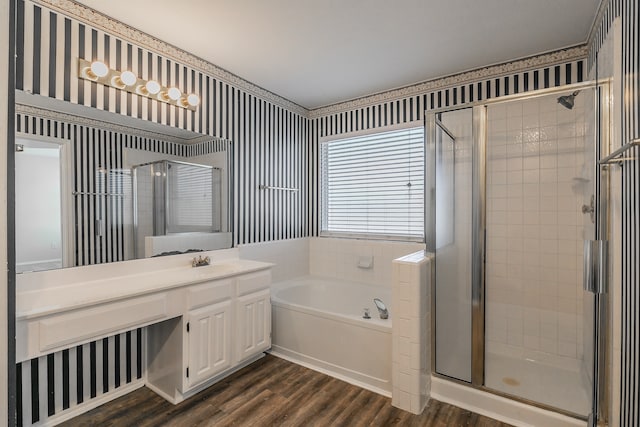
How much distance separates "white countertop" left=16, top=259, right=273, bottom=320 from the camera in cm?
158

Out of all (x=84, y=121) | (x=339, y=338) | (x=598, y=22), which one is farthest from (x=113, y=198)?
(x=598, y=22)

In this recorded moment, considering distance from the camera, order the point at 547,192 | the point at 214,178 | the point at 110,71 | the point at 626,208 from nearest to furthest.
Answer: the point at 626,208
the point at 110,71
the point at 547,192
the point at 214,178

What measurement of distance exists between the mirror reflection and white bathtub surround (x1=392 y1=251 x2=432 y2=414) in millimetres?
1673

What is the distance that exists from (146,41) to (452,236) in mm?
2709

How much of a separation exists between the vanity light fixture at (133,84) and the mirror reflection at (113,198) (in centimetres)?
32

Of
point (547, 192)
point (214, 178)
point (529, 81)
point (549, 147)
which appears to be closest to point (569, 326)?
point (547, 192)

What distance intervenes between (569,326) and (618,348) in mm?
1142

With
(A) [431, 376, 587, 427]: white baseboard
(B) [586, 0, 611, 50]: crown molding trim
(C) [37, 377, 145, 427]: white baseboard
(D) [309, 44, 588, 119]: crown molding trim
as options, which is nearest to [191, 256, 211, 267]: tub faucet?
(C) [37, 377, 145, 427]: white baseboard

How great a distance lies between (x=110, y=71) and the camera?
208cm

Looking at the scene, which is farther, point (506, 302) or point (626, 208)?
point (506, 302)

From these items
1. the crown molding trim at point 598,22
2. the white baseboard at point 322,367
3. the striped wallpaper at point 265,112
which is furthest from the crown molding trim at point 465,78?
the white baseboard at point 322,367

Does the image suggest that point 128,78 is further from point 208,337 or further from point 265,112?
point 208,337

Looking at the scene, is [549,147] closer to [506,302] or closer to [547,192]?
[547,192]

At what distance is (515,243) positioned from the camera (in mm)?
2525
